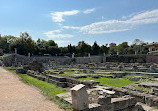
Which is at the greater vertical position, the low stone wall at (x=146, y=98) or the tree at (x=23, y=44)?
the tree at (x=23, y=44)

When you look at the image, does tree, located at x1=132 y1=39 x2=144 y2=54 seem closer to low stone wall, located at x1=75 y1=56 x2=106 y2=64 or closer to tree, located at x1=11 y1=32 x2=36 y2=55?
low stone wall, located at x1=75 y1=56 x2=106 y2=64

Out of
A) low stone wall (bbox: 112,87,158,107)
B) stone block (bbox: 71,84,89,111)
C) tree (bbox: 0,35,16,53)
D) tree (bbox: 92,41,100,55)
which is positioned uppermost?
tree (bbox: 0,35,16,53)

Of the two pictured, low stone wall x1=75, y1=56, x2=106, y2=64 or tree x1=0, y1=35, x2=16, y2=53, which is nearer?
low stone wall x1=75, y1=56, x2=106, y2=64

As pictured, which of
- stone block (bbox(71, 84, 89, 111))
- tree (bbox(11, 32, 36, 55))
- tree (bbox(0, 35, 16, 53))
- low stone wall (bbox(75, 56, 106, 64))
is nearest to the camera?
stone block (bbox(71, 84, 89, 111))

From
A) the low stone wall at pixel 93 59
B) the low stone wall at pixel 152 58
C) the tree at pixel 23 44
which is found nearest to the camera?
the low stone wall at pixel 152 58

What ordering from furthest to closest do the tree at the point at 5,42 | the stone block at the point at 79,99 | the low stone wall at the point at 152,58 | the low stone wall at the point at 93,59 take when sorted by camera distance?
the tree at the point at 5,42 → the low stone wall at the point at 93,59 → the low stone wall at the point at 152,58 → the stone block at the point at 79,99

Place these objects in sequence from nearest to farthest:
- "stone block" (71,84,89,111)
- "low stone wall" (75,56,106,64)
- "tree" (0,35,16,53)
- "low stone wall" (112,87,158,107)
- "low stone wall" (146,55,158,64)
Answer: "stone block" (71,84,89,111) → "low stone wall" (112,87,158,107) → "low stone wall" (146,55,158,64) → "low stone wall" (75,56,106,64) → "tree" (0,35,16,53)

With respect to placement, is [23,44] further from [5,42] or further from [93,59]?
[93,59]

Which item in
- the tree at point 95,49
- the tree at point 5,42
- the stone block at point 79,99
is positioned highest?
the tree at point 5,42

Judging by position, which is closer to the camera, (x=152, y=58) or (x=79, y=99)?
(x=79, y=99)

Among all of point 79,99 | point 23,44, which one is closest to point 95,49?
point 23,44

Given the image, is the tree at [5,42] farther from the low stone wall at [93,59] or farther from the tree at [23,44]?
the low stone wall at [93,59]

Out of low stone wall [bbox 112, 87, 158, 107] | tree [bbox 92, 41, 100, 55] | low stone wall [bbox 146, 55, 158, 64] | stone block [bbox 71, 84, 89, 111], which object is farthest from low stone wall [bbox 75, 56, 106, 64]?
stone block [bbox 71, 84, 89, 111]

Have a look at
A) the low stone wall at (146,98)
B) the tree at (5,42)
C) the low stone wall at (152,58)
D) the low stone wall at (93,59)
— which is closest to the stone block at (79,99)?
the low stone wall at (146,98)
